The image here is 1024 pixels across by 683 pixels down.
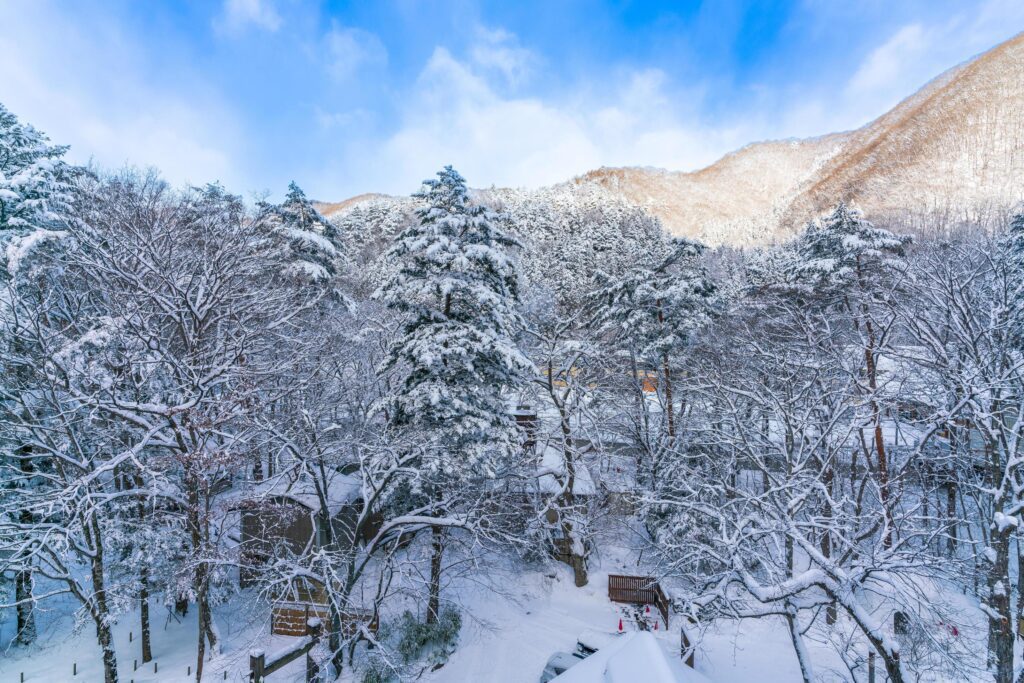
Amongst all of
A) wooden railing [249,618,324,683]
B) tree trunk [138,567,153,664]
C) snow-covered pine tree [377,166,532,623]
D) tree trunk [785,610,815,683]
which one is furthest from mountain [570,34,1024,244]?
tree trunk [138,567,153,664]


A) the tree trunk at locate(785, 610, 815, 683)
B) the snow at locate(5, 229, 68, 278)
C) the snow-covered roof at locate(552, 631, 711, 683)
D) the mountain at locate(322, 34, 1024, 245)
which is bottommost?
the tree trunk at locate(785, 610, 815, 683)

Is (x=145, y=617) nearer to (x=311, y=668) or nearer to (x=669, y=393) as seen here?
(x=311, y=668)

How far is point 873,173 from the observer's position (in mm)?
94500

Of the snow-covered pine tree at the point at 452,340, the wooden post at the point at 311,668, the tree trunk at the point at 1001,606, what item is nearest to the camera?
the tree trunk at the point at 1001,606

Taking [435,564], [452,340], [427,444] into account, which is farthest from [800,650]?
[452,340]

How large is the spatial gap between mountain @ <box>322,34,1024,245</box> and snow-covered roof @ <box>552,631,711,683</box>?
4909 cm

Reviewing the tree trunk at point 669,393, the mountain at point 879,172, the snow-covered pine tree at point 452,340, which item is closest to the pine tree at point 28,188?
the snow-covered pine tree at point 452,340

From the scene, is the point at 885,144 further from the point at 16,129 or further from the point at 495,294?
the point at 16,129

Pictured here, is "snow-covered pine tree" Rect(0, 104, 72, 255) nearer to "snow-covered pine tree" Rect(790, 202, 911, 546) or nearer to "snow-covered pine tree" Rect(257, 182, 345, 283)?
"snow-covered pine tree" Rect(257, 182, 345, 283)

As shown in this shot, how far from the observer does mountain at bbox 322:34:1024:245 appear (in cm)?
7069

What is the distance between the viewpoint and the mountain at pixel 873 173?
232 ft

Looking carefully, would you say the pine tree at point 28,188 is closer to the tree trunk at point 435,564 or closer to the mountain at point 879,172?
the tree trunk at point 435,564

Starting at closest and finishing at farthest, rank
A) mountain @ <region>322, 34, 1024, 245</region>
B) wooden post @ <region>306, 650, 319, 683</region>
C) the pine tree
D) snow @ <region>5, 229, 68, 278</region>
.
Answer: wooden post @ <region>306, 650, 319, 683</region> → snow @ <region>5, 229, 68, 278</region> → the pine tree → mountain @ <region>322, 34, 1024, 245</region>

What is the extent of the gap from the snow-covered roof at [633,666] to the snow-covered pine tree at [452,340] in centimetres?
524
